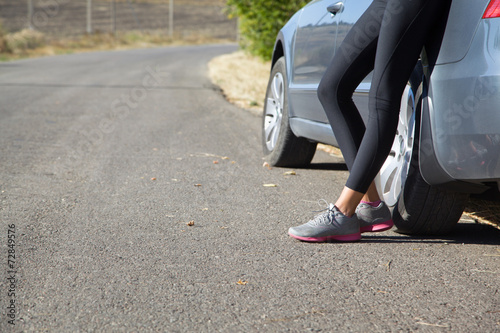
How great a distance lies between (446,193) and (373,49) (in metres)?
0.74

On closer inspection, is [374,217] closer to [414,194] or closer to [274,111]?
[414,194]

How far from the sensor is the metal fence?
57312 millimetres

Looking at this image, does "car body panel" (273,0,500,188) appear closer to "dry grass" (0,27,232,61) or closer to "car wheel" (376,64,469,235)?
"car wheel" (376,64,469,235)

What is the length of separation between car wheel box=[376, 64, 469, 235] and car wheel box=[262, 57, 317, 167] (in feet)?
4.82

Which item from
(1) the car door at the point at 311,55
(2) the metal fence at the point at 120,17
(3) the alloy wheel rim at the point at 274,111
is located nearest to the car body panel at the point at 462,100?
(1) the car door at the point at 311,55

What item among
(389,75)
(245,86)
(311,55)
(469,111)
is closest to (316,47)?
(311,55)

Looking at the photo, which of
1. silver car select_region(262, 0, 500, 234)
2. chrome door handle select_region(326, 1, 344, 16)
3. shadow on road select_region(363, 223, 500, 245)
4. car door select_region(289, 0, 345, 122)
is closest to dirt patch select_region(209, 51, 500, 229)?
shadow on road select_region(363, 223, 500, 245)

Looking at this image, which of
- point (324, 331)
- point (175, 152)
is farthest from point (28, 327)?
point (175, 152)

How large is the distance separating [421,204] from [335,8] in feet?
4.56

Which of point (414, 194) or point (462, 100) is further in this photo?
point (414, 194)

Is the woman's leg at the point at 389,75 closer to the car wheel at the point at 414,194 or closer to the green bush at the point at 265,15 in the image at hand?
the car wheel at the point at 414,194

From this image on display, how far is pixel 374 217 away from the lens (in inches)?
114

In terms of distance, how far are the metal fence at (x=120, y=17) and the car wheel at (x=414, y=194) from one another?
168 feet

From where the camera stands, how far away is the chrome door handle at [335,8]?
349 cm
